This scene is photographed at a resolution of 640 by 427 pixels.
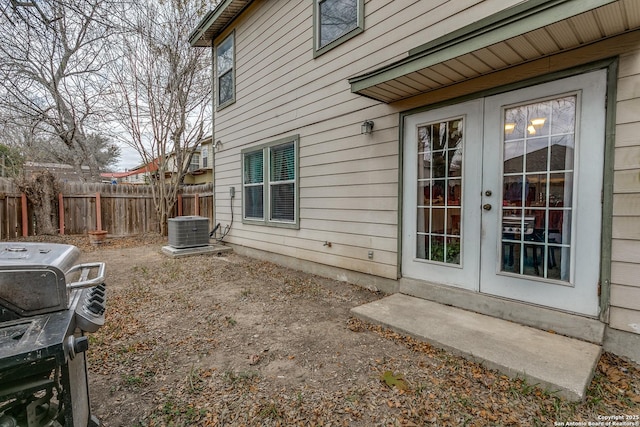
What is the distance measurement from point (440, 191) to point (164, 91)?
896 centimetres

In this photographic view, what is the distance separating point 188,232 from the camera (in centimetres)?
669

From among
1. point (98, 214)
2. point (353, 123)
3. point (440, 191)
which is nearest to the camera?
point (440, 191)

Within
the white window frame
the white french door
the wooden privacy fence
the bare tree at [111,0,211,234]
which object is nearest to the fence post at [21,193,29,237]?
the wooden privacy fence

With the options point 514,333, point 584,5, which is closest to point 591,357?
point 514,333

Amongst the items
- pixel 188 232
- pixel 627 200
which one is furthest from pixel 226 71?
pixel 627 200

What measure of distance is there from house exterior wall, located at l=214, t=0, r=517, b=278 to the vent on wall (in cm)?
90

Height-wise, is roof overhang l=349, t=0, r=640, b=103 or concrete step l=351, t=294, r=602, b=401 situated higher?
roof overhang l=349, t=0, r=640, b=103

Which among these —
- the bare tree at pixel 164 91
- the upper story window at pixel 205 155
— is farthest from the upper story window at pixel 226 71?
the upper story window at pixel 205 155

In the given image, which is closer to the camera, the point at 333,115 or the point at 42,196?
the point at 333,115

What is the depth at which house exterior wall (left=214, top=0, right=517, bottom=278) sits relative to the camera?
3.74 meters

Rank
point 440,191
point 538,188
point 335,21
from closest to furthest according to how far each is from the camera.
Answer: point 538,188 < point 440,191 < point 335,21

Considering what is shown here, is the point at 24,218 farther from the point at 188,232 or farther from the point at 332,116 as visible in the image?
the point at 332,116

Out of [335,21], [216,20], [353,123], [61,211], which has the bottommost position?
[61,211]

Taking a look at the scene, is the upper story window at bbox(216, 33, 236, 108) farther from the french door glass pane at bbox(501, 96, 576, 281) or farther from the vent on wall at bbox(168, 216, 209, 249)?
the french door glass pane at bbox(501, 96, 576, 281)
